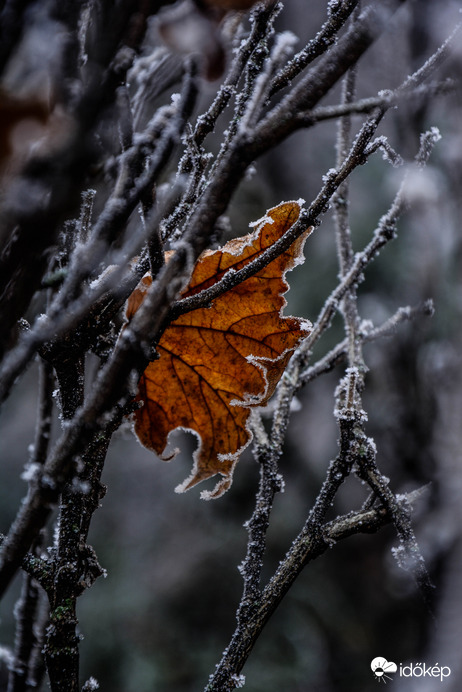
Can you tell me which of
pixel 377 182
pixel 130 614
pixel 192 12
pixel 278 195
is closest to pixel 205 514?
pixel 130 614

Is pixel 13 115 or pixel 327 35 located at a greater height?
A: pixel 327 35

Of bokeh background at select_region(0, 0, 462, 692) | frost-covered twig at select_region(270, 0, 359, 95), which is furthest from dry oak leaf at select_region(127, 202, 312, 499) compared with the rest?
bokeh background at select_region(0, 0, 462, 692)

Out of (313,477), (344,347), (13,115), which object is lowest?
(13,115)

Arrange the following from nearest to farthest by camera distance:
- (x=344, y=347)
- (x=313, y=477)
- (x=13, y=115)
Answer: (x=13, y=115) → (x=344, y=347) → (x=313, y=477)

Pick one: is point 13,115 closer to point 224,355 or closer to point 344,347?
point 224,355

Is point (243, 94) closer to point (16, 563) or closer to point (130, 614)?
point (16, 563)

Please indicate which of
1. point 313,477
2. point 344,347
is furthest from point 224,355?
point 313,477

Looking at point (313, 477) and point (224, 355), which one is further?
A: point (313, 477)

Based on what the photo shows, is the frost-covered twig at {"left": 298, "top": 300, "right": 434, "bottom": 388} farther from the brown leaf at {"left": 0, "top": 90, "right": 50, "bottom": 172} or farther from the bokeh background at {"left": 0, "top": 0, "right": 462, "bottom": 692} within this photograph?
the bokeh background at {"left": 0, "top": 0, "right": 462, "bottom": 692}
